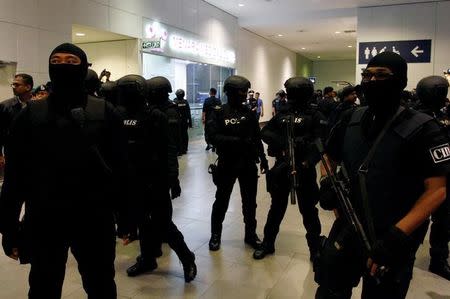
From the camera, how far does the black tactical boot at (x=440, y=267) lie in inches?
134

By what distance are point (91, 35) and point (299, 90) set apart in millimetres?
7791

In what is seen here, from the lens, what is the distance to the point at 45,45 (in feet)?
25.5

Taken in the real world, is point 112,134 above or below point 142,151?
above

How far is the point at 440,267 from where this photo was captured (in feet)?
11.4

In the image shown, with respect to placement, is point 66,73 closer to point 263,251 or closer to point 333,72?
point 263,251

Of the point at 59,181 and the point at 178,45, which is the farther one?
the point at 178,45

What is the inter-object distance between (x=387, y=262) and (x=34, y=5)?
7933mm

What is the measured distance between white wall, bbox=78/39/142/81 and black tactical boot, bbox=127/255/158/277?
765 centimetres

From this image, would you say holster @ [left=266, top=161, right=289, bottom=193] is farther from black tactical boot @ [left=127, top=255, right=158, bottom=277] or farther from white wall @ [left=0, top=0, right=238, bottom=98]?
white wall @ [left=0, top=0, right=238, bottom=98]

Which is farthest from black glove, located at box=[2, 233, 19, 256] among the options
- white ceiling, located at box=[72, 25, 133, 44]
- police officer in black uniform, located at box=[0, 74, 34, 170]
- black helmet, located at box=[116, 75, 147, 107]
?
white ceiling, located at box=[72, 25, 133, 44]

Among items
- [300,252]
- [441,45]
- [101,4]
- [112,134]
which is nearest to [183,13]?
[101,4]

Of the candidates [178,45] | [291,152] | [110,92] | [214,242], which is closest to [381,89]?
[291,152]

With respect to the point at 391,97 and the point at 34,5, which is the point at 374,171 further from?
the point at 34,5

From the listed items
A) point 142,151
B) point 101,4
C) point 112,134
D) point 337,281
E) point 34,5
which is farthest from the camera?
point 101,4
